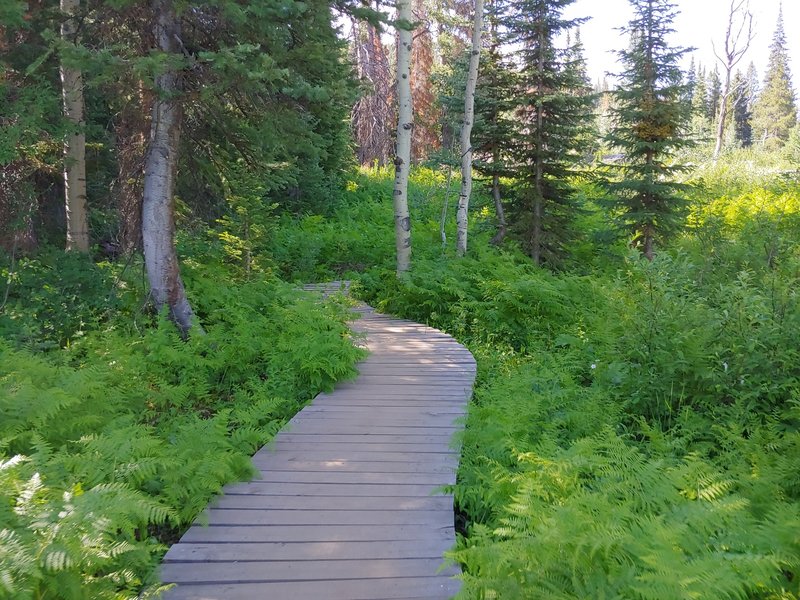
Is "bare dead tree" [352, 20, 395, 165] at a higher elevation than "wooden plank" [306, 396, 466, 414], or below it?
higher

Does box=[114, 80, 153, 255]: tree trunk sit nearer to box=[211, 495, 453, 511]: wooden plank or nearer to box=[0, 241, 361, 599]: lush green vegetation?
box=[0, 241, 361, 599]: lush green vegetation

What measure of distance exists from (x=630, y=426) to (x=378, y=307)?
655 centimetres

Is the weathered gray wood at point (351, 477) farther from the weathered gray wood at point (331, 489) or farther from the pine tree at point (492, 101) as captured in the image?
the pine tree at point (492, 101)

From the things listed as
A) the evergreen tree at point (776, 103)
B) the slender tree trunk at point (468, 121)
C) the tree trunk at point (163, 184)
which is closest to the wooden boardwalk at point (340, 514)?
the tree trunk at point (163, 184)

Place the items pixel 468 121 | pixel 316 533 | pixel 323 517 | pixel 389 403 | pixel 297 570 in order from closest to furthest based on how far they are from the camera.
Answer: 1. pixel 297 570
2. pixel 316 533
3. pixel 323 517
4. pixel 389 403
5. pixel 468 121

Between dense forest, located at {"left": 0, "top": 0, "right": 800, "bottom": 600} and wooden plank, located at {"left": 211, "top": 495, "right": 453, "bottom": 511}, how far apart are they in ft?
0.67

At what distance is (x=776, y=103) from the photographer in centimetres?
6012

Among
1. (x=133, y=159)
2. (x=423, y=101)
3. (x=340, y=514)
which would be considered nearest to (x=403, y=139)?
(x=133, y=159)

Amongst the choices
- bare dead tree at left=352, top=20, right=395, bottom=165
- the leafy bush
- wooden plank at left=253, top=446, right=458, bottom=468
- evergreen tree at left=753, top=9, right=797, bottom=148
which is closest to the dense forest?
the leafy bush

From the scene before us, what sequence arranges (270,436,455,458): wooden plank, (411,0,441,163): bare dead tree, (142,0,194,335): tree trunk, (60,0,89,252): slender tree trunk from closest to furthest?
1. (270,436,455,458): wooden plank
2. (142,0,194,335): tree trunk
3. (60,0,89,252): slender tree trunk
4. (411,0,441,163): bare dead tree

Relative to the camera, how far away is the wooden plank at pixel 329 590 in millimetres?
3139

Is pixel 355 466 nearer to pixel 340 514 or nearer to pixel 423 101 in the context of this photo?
pixel 340 514

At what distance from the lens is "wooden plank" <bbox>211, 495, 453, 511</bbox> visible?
13.4 feet

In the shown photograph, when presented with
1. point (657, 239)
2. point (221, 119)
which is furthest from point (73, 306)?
point (657, 239)
